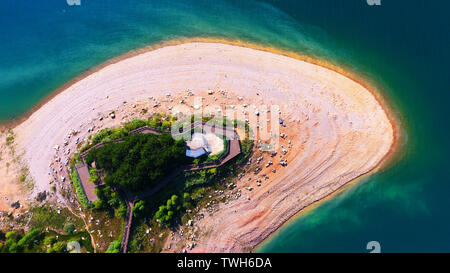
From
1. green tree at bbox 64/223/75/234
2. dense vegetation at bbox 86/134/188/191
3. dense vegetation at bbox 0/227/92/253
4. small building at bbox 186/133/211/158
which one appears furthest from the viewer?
green tree at bbox 64/223/75/234

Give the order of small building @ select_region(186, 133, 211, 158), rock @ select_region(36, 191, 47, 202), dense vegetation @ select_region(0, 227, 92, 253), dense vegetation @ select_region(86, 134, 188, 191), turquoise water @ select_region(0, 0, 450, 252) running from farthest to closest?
1. rock @ select_region(36, 191, 47, 202)
2. turquoise water @ select_region(0, 0, 450, 252)
3. small building @ select_region(186, 133, 211, 158)
4. dense vegetation @ select_region(0, 227, 92, 253)
5. dense vegetation @ select_region(86, 134, 188, 191)

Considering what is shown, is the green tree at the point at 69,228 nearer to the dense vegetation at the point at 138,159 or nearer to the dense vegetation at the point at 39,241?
the dense vegetation at the point at 39,241

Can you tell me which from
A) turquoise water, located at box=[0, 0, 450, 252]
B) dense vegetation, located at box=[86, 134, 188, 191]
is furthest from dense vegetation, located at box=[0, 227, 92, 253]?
turquoise water, located at box=[0, 0, 450, 252]

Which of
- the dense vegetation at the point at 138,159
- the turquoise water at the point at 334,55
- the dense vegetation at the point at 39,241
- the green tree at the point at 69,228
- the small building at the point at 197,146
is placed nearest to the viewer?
the dense vegetation at the point at 138,159

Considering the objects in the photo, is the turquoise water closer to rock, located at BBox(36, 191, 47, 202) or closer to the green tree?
rock, located at BBox(36, 191, 47, 202)

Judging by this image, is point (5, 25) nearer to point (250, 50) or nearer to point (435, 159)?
point (250, 50)

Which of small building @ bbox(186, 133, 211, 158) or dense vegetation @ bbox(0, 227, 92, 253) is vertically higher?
small building @ bbox(186, 133, 211, 158)

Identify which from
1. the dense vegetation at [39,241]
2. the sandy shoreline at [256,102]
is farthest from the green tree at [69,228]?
the sandy shoreline at [256,102]
